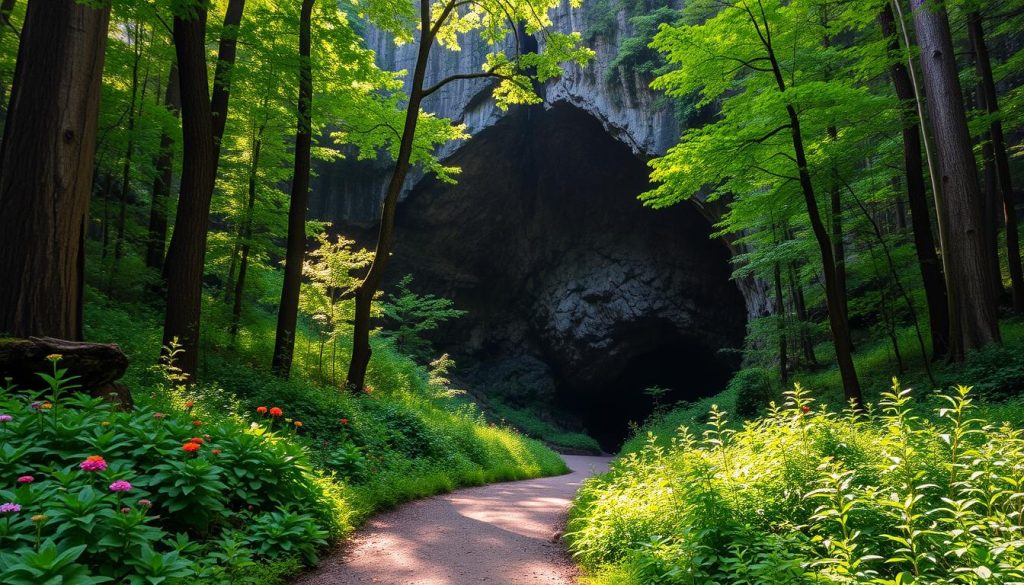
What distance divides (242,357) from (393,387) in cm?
387

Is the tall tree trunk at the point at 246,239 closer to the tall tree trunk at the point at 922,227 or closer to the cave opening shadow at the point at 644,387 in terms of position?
the tall tree trunk at the point at 922,227

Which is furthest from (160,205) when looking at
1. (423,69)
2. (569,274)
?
(569,274)

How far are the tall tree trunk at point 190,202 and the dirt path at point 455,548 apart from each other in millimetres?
3949

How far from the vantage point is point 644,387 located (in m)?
29.8

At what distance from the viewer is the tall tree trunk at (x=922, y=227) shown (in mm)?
9602

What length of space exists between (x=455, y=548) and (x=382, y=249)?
6418 millimetres

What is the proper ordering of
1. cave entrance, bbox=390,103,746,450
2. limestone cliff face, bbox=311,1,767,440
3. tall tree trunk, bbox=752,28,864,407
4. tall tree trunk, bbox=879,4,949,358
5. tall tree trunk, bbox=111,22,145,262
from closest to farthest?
tall tree trunk, bbox=752,28,864,407 < tall tree trunk, bbox=111,22,145,262 < tall tree trunk, bbox=879,4,949,358 < limestone cliff face, bbox=311,1,767,440 < cave entrance, bbox=390,103,746,450

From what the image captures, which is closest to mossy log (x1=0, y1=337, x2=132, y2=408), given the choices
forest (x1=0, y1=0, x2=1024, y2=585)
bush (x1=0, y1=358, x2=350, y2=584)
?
forest (x1=0, y1=0, x2=1024, y2=585)

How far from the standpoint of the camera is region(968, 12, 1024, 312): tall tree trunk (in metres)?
9.88

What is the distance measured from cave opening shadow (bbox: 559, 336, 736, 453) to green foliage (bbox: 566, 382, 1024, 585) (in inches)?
975

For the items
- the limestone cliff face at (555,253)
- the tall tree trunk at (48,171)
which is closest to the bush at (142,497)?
the tall tree trunk at (48,171)

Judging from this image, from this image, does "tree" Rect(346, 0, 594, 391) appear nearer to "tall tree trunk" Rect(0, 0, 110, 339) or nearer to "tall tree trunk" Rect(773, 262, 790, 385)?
"tall tree trunk" Rect(0, 0, 110, 339)

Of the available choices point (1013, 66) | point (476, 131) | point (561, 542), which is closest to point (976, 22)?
point (1013, 66)

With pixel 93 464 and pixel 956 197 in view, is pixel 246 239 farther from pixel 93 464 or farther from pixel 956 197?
pixel 956 197
